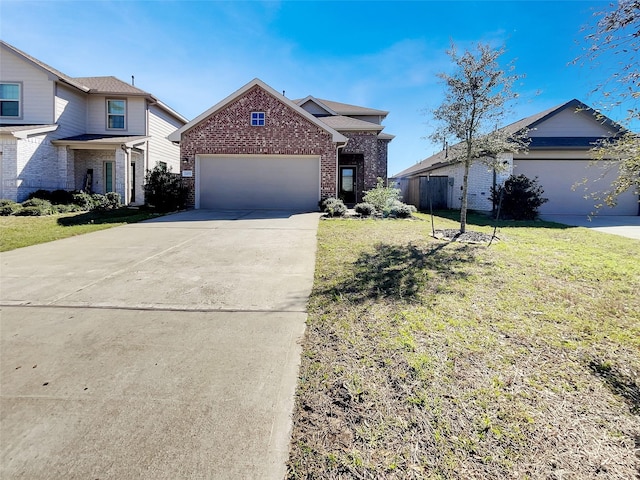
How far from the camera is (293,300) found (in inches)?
170

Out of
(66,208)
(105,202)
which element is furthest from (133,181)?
(66,208)

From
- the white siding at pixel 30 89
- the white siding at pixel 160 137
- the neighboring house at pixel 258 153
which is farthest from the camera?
the white siding at pixel 160 137

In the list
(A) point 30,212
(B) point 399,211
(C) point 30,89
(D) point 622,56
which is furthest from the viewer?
(C) point 30,89

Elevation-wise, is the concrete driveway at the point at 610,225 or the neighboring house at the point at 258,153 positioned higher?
the neighboring house at the point at 258,153

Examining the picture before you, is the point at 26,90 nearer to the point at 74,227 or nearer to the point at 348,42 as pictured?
the point at 74,227

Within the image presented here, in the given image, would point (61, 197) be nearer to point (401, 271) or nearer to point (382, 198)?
point (382, 198)

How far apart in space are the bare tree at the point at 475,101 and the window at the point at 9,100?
18.8m

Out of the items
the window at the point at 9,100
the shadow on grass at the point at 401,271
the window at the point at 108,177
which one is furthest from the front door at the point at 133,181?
the shadow on grass at the point at 401,271

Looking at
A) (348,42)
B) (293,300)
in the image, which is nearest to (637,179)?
(293,300)

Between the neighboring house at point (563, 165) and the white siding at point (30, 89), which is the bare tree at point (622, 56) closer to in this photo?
the neighboring house at point (563, 165)

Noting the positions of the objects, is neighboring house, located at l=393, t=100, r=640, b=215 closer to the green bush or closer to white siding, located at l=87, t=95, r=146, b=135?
white siding, located at l=87, t=95, r=146, b=135

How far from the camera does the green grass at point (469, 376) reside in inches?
74.5

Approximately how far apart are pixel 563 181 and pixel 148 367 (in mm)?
18192

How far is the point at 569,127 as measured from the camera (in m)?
15.8
